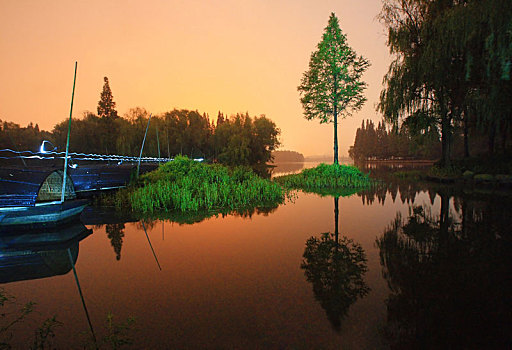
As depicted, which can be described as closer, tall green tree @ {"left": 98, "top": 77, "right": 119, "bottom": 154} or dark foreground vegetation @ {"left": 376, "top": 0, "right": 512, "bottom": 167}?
dark foreground vegetation @ {"left": 376, "top": 0, "right": 512, "bottom": 167}

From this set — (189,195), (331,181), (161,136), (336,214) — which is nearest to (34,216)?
(189,195)

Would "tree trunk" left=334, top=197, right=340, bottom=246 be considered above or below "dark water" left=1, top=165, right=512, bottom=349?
above

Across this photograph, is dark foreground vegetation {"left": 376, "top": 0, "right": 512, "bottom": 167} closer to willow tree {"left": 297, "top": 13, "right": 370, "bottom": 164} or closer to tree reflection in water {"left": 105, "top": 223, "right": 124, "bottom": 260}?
willow tree {"left": 297, "top": 13, "right": 370, "bottom": 164}

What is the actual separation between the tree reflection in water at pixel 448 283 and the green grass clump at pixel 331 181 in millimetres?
7987

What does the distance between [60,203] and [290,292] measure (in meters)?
6.81

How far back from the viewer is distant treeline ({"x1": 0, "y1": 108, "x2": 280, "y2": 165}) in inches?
1639

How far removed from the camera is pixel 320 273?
13.3 ft

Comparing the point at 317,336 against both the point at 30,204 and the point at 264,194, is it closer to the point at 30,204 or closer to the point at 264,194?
the point at 30,204

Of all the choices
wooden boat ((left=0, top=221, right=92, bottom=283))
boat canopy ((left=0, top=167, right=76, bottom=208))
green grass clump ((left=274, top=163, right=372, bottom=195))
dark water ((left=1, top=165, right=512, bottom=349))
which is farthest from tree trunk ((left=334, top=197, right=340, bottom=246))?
boat canopy ((left=0, top=167, right=76, bottom=208))

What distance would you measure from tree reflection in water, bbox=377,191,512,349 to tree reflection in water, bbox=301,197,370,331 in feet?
1.51

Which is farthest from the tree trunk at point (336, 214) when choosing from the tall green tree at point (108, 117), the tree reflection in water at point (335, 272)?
the tall green tree at point (108, 117)

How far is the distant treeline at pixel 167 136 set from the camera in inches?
1639

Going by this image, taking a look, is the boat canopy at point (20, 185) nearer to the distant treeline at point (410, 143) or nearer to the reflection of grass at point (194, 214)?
the reflection of grass at point (194, 214)

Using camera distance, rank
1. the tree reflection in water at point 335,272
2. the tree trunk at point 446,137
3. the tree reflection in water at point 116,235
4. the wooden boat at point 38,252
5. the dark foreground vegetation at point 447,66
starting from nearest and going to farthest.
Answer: the tree reflection in water at point 335,272 < the wooden boat at point 38,252 < the tree reflection in water at point 116,235 < the dark foreground vegetation at point 447,66 < the tree trunk at point 446,137
